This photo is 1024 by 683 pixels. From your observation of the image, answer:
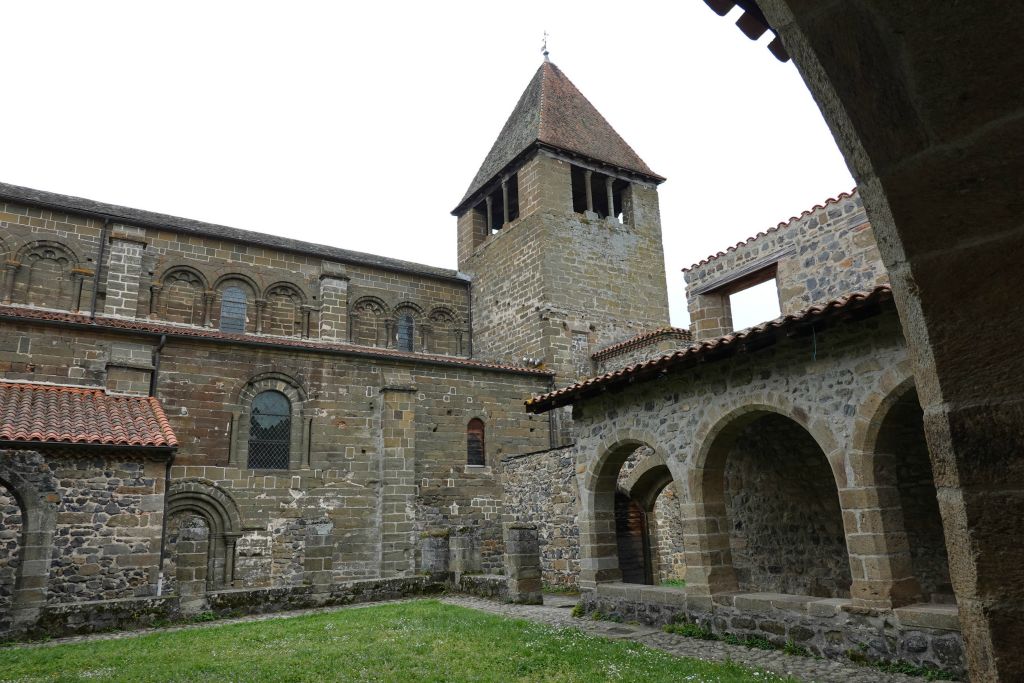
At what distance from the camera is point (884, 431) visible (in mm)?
6992

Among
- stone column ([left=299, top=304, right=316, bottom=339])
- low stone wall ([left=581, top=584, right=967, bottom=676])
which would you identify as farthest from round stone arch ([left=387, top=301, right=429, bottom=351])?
low stone wall ([left=581, top=584, right=967, bottom=676])

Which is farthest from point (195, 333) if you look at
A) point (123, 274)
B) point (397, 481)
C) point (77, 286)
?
point (397, 481)

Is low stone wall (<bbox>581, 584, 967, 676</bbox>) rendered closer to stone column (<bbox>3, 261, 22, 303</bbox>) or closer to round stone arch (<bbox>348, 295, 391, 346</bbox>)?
round stone arch (<bbox>348, 295, 391, 346</bbox>)

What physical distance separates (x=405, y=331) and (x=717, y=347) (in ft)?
47.6

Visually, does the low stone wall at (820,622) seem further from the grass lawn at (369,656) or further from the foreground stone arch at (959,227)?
the foreground stone arch at (959,227)

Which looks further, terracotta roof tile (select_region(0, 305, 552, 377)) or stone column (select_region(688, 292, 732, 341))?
terracotta roof tile (select_region(0, 305, 552, 377))

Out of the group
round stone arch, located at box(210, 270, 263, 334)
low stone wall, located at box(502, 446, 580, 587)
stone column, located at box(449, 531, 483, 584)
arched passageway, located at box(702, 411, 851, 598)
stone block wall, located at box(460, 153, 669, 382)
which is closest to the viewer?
arched passageway, located at box(702, 411, 851, 598)

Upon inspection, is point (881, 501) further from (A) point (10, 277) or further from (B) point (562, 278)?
(A) point (10, 277)

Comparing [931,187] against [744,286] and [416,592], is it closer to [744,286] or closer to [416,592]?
[744,286]

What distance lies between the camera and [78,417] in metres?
11.8

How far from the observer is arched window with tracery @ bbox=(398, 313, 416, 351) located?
2123cm

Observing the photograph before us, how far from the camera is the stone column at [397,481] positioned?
15.7m

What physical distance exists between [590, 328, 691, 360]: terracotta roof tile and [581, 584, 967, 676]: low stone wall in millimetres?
10170

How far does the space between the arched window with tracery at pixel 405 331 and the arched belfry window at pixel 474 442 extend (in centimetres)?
417
